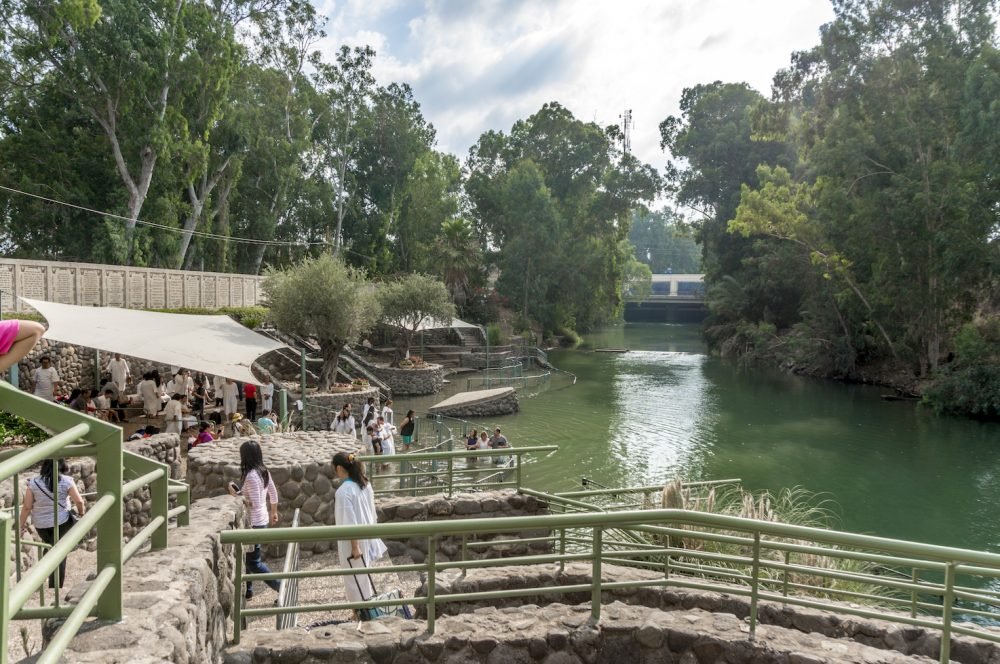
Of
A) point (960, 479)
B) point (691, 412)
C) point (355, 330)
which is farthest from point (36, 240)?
point (960, 479)

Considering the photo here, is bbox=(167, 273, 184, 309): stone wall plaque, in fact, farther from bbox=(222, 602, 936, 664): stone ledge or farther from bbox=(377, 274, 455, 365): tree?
bbox=(222, 602, 936, 664): stone ledge

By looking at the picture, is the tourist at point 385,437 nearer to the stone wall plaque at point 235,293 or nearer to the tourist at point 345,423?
the tourist at point 345,423

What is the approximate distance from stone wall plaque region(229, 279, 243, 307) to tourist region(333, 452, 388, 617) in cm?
2636

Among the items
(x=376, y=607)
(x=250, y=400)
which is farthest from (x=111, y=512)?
(x=250, y=400)

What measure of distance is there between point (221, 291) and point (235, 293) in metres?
1.30

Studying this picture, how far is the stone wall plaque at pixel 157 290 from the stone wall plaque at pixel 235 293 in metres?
4.51

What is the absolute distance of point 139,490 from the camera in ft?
30.7

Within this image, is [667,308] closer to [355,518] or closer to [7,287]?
[7,287]

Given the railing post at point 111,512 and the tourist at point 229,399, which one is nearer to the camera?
the railing post at point 111,512

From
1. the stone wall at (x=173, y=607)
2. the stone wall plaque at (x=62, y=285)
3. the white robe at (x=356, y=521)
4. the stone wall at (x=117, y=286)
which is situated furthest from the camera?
the stone wall plaque at (x=62, y=285)

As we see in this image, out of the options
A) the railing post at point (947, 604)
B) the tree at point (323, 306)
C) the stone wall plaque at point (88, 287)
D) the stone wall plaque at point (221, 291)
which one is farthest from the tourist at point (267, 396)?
the railing post at point (947, 604)

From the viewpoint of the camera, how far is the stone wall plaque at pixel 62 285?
1973 centimetres

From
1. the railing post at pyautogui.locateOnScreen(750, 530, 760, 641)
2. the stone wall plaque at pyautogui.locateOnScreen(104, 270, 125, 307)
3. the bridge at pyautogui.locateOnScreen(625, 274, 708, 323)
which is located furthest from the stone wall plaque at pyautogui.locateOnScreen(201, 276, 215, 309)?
the bridge at pyautogui.locateOnScreen(625, 274, 708, 323)

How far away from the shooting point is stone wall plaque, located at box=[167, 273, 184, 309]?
25.3 meters
